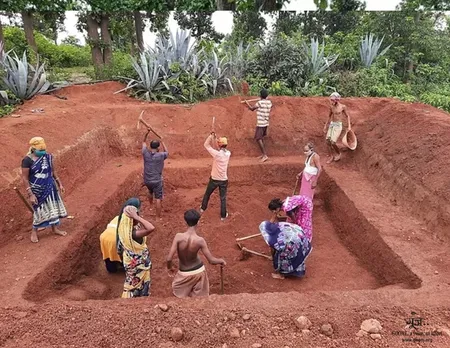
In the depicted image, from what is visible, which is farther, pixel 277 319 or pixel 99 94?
pixel 99 94

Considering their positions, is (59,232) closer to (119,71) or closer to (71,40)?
(119,71)

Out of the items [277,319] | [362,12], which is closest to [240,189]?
[277,319]

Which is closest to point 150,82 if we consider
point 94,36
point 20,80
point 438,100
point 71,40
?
point 20,80

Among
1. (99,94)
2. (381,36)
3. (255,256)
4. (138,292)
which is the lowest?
(255,256)

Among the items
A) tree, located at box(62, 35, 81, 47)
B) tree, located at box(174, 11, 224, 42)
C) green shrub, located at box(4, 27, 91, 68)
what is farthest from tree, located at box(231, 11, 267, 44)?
tree, located at box(62, 35, 81, 47)

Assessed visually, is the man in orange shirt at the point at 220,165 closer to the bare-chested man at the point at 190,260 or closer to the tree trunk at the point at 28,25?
the bare-chested man at the point at 190,260

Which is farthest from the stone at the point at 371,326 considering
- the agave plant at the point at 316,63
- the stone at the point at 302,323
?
the agave plant at the point at 316,63

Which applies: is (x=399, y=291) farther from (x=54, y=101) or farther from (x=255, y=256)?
(x=54, y=101)

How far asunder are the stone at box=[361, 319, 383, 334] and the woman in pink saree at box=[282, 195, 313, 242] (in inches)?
81.3

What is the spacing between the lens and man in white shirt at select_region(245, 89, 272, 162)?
799 cm

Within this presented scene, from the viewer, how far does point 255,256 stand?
5.97 m

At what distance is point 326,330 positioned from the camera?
3.51 metres

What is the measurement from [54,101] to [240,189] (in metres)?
4.80

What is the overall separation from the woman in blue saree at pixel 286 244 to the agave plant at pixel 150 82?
233 inches
